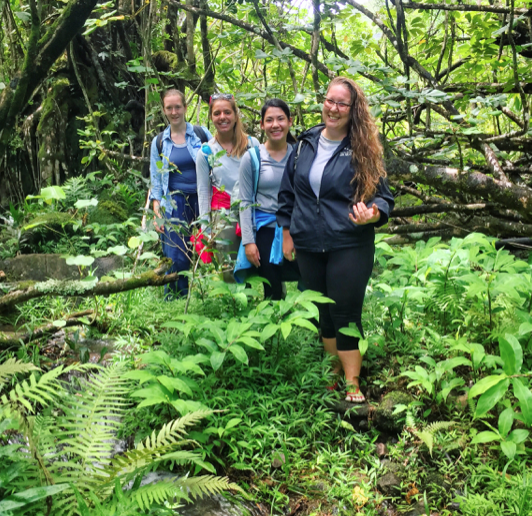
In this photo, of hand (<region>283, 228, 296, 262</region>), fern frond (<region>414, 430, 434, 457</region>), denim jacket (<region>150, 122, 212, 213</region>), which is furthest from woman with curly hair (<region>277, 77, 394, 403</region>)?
denim jacket (<region>150, 122, 212, 213</region>)

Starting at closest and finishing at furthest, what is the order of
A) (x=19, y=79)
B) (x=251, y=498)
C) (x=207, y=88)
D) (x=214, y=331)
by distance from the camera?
(x=19, y=79)
(x=251, y=498)
(x=214, y=331)
(x=207, y=88)

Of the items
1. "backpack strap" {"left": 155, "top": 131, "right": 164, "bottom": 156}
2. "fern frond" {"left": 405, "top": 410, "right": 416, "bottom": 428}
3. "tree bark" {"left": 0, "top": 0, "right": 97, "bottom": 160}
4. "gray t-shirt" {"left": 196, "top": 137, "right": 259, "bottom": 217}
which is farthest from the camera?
"backpack strap" {"left": 155, "top": 131, "right": 164, "bottom": 156}

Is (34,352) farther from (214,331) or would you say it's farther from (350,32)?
(350,32)

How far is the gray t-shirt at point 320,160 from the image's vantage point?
3.01 metres

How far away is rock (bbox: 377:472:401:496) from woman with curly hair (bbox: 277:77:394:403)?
58 centimetres

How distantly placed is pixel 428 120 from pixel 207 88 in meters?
3.65

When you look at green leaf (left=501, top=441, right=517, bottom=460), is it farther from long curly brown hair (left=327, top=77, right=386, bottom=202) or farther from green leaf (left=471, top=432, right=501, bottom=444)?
long curly brown hair (left=327, top=77, right=386, bottom=202)

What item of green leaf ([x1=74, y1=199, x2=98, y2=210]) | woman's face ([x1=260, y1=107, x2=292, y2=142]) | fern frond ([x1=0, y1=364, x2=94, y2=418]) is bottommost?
fern frond ([x1=0, y1=364, x2=94, y2=418])

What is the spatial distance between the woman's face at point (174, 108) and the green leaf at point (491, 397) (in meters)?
3.62

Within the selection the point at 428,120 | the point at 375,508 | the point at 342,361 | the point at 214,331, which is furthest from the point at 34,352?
the point at 428,120

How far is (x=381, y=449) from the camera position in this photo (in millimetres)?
2900

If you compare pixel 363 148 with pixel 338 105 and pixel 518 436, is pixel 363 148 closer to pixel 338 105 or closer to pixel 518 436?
pixel 338 105

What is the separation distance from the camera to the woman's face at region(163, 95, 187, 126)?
172 inches

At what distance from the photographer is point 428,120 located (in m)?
4.59
